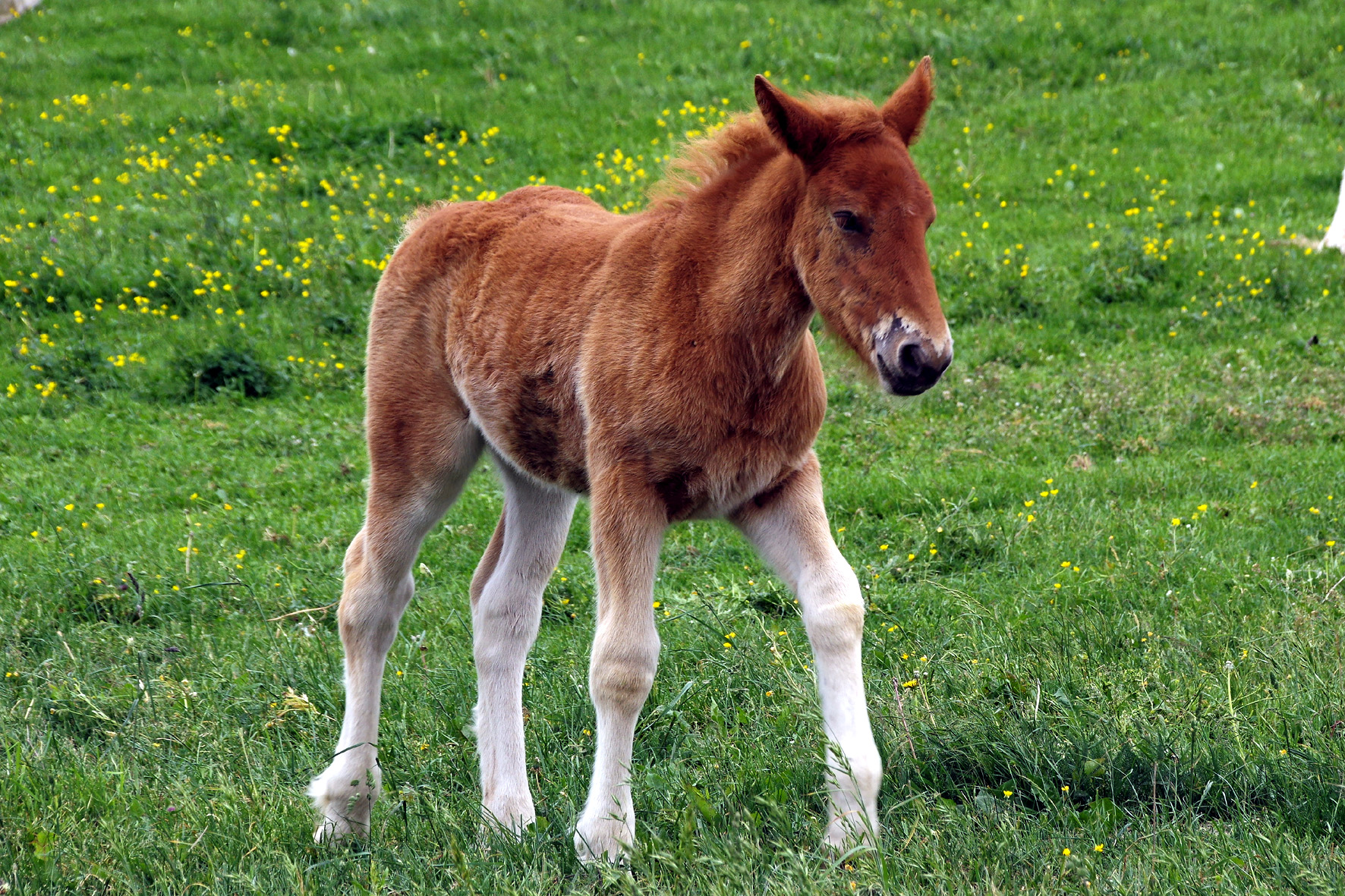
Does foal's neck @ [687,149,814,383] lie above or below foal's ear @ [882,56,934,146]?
below

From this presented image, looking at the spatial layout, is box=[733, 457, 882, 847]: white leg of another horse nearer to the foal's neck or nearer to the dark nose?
the foal's neck

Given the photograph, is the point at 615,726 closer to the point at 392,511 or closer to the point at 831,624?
the point at 831,624

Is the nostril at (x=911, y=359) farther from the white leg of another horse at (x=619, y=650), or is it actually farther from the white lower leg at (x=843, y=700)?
the white leg of another horse at (x=619, y=650)

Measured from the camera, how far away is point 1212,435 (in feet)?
23.3

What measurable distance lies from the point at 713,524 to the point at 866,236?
3.71 metres

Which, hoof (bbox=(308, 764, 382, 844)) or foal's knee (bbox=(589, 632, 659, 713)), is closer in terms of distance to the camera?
foal's knee (bbox=(589, 632, 659, 713))

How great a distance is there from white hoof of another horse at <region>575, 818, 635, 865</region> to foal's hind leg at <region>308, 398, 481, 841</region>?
0.94 m

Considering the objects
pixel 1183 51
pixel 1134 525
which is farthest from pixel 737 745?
pixel 1183 51

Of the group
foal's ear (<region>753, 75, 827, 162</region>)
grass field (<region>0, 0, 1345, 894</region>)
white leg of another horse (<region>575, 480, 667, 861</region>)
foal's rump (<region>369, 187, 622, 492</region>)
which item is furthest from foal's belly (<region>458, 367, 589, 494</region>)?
foal's ear (<region>753, 75, 827, 162</region>)

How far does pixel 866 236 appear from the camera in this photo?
10.00 ft

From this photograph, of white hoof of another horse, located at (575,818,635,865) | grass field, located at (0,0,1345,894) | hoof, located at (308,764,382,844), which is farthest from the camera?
hoof, located at (308,764,382,844)

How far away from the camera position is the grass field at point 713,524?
340cm

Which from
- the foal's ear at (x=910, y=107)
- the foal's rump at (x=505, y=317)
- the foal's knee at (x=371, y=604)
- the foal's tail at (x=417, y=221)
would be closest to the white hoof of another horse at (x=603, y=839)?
the foal's rump at (x=505, y=317)

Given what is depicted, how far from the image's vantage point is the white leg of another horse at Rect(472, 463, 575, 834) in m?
3.94
